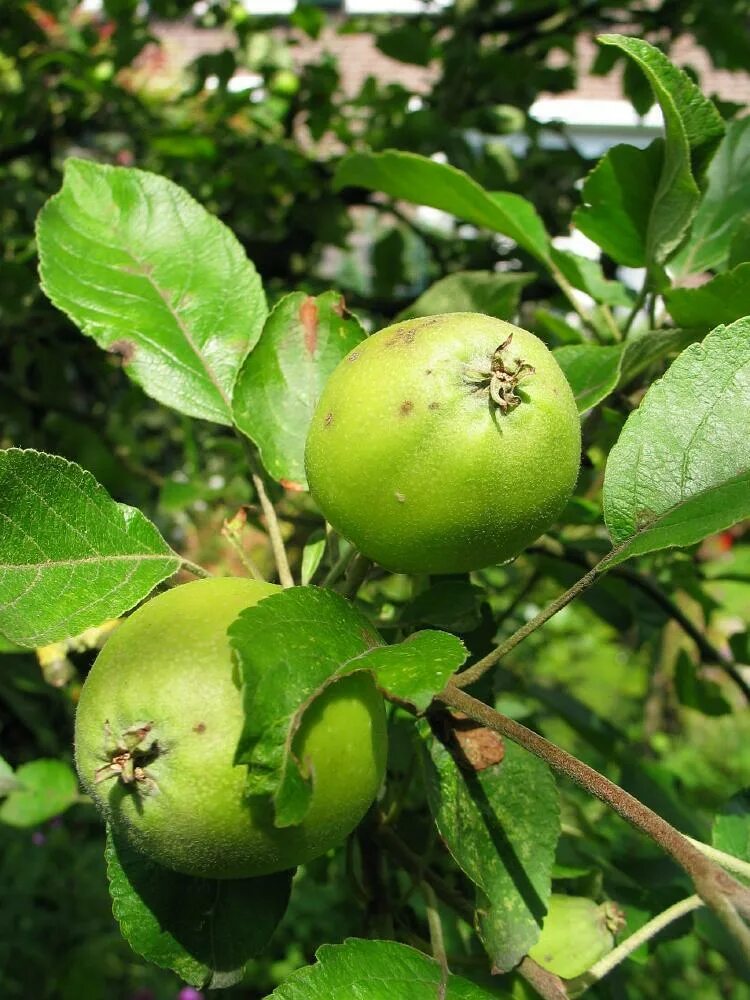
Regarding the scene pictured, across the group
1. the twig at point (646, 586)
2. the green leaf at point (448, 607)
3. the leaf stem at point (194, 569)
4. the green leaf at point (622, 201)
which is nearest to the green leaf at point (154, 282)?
the leaf stem at point (194, 569)

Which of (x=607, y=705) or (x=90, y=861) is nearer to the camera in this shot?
(x=90, y=861)

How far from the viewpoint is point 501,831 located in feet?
2.67

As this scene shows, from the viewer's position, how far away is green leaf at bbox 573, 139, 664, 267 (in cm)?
103

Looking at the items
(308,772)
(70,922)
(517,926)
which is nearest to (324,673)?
(308,772)

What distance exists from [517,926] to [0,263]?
57.3 inches

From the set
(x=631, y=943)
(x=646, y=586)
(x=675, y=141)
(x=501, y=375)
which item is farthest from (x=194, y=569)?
(x=646, y=586)

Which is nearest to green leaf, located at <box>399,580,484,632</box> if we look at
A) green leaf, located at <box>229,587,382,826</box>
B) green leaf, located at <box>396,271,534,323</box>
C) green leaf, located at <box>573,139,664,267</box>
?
green leaf, located at <box>229,587,382,826</box>

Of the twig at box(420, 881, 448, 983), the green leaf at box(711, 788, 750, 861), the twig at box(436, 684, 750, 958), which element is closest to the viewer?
the twig at box(436, 684, 750, 958)

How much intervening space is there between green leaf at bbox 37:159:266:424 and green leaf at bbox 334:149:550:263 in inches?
8.8

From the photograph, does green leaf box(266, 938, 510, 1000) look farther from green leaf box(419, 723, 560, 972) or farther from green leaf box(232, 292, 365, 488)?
green leaf box(232, 292, 365, 488)

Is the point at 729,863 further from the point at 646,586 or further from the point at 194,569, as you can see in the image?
the point at 646,586

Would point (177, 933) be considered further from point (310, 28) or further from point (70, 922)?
point (310, 28)

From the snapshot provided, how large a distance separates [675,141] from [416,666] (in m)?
0.63

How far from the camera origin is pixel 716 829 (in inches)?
36.4
